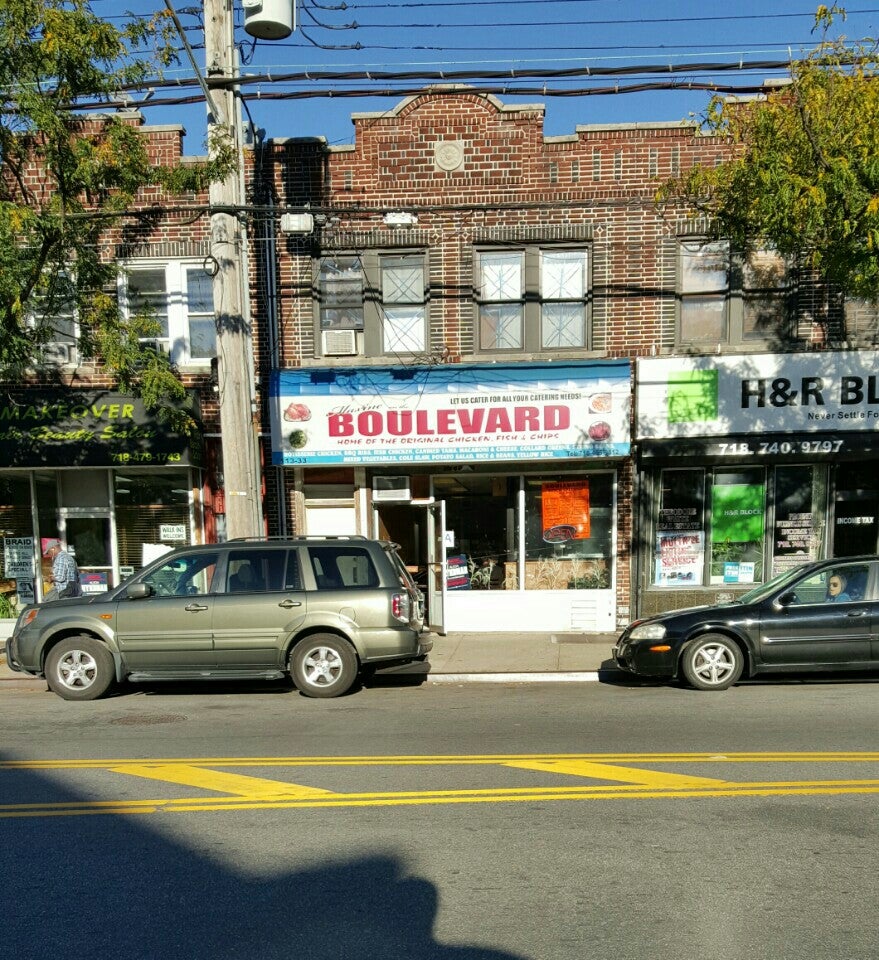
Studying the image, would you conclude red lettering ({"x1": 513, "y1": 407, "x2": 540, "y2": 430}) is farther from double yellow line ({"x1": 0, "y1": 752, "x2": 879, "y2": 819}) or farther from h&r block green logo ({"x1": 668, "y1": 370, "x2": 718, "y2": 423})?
double yellow line ({"x1": 0, "y1": 752, "x2": 879, "y2": 819})

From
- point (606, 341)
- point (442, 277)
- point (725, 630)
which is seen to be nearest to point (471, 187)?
point (442, 277)

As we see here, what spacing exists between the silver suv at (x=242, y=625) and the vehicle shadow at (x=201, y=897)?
12.0 feet

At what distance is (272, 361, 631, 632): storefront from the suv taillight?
12.4 ft

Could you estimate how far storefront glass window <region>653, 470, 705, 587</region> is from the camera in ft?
42.5

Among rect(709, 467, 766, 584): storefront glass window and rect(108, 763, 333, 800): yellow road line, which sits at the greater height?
rect(709, 467, 766, 584): storefront glass window

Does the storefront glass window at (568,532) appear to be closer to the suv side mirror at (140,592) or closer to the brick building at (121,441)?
the brick building at (121,441)

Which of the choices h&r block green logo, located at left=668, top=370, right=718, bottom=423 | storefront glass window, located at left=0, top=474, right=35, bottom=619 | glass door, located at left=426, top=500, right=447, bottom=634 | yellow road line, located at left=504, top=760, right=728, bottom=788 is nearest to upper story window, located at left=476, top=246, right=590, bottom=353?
h&r block green logo, located at left=668, top=370, right=718, bottom=423

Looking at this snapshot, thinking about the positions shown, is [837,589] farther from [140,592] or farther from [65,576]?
[65,576]

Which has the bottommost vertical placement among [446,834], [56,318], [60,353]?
[446,834]

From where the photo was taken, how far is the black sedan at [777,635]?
8.97 m

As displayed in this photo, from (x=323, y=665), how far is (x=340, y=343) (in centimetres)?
588

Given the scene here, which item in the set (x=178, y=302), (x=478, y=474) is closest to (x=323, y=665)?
(x=478, y=474)

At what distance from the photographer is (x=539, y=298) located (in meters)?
12.9

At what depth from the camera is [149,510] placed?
44.3 feet
